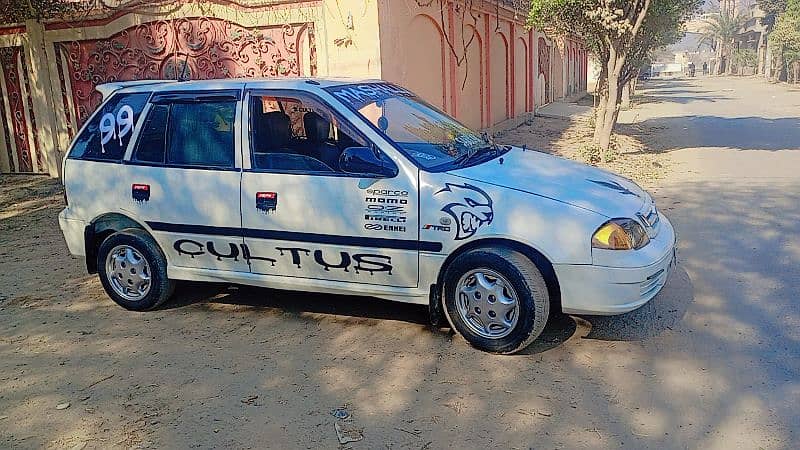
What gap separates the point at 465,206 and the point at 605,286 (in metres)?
1.00

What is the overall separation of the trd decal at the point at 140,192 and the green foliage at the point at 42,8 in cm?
773

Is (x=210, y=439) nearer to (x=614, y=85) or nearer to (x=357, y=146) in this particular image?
(x=357, y=146)

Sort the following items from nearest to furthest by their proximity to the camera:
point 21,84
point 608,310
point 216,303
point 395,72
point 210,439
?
point 210,439 < point 608,310 < point 216,303 < point 395,72 < point 21,84

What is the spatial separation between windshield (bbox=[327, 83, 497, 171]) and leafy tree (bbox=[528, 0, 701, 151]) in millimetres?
7705

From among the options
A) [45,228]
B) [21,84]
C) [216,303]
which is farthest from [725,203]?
[21,84]

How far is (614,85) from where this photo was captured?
42.9ft

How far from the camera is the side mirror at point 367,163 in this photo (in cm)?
457

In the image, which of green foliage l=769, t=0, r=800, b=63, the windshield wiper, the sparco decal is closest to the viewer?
the sparco decal

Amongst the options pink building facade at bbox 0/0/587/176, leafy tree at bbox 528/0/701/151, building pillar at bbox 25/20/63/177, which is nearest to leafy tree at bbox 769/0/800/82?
leafy tree at bbox 528/0/701/151

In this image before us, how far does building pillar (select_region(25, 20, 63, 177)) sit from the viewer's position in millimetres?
12256

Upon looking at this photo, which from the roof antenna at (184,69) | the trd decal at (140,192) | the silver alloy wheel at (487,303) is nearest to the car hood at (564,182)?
the silver alloy wheel at (487,303)

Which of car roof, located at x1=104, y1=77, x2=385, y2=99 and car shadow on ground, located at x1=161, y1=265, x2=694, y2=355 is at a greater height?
car roof, located at x1=104, y1=77, x2=385, y2=99

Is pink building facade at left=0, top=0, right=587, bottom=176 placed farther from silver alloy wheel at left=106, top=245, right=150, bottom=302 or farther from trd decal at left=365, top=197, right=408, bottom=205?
trd decal at left=365, top=197, right=408, bottom=205

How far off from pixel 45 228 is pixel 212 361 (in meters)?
5.71
